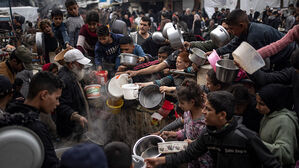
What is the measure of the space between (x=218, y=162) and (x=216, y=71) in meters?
1.17

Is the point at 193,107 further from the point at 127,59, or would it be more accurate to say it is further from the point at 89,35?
the point at 89,35

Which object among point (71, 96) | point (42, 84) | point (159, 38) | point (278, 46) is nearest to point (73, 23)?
point (159, 38)

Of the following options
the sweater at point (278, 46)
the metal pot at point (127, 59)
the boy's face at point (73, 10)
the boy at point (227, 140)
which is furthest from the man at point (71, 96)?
the sweater at point (278, 46)

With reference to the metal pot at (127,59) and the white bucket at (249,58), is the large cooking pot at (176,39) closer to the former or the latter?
the metal pot at (127,59)

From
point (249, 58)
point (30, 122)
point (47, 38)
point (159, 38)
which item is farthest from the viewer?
point (47, 38)

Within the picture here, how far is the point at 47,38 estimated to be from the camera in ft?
19.1

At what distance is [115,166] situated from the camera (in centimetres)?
174

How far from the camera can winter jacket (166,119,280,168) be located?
1.84m

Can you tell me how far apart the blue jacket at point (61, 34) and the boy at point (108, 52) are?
1348 mm

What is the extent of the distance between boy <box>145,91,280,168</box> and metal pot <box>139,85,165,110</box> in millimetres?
1537

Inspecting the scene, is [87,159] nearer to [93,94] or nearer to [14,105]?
[14,105]

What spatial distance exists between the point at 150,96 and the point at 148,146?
103 centimetres

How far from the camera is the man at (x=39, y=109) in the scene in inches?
74.6

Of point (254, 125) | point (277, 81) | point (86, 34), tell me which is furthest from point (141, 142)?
point (86, 34)
